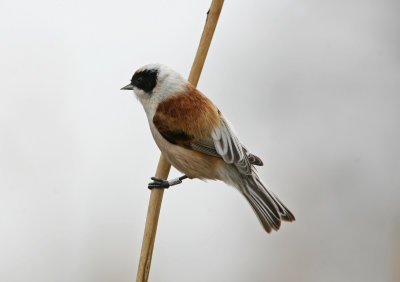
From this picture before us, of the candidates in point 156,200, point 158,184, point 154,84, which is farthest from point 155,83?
point 156,200

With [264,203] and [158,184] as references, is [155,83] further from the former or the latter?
[264,203]

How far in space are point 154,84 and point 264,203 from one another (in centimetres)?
80

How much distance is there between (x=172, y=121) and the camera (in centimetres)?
242

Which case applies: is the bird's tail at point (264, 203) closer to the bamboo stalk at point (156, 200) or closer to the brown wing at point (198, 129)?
the brown wing at point (198, 129)

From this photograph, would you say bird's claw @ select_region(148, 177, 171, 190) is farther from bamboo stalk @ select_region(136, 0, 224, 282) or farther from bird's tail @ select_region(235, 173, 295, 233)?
bird's tail @ select_region(235, 173, 295, 233)

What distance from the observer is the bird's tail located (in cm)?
224

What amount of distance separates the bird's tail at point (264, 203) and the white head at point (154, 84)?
21.7 inches

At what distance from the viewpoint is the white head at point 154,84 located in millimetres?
2492

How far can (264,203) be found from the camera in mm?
2348
